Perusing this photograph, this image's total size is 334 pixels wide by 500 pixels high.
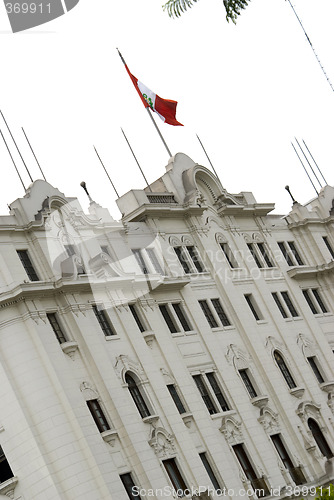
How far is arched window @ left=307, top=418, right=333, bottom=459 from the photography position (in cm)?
5147

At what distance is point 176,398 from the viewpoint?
147 feet

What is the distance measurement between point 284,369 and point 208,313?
577cm

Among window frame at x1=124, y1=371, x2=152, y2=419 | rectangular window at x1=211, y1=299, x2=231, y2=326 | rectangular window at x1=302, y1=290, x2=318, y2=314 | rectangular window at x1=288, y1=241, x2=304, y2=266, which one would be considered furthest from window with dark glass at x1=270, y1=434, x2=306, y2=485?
rectangular window at x1=288, y1=241, x2=304, y2=266

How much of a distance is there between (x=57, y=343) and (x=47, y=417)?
3.04m

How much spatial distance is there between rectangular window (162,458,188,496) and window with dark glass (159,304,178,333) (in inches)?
271

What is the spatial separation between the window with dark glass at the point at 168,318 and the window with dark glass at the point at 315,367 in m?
10.9

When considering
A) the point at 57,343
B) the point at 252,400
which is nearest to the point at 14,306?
the point at 57,343

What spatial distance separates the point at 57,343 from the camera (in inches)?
1591

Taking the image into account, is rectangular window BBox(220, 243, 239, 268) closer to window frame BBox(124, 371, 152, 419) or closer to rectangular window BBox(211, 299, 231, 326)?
rectangular window BBox(211, 299, 231, 326)

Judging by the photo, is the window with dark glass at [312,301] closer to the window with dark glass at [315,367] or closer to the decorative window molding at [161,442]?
the window with dark glass at [315,367]

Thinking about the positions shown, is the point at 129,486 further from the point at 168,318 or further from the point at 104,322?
the point at 168,318

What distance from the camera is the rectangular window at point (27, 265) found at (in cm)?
4206

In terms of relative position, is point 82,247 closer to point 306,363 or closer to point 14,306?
point 14,306

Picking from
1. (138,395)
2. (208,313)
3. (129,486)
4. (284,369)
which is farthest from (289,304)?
(129,486)
